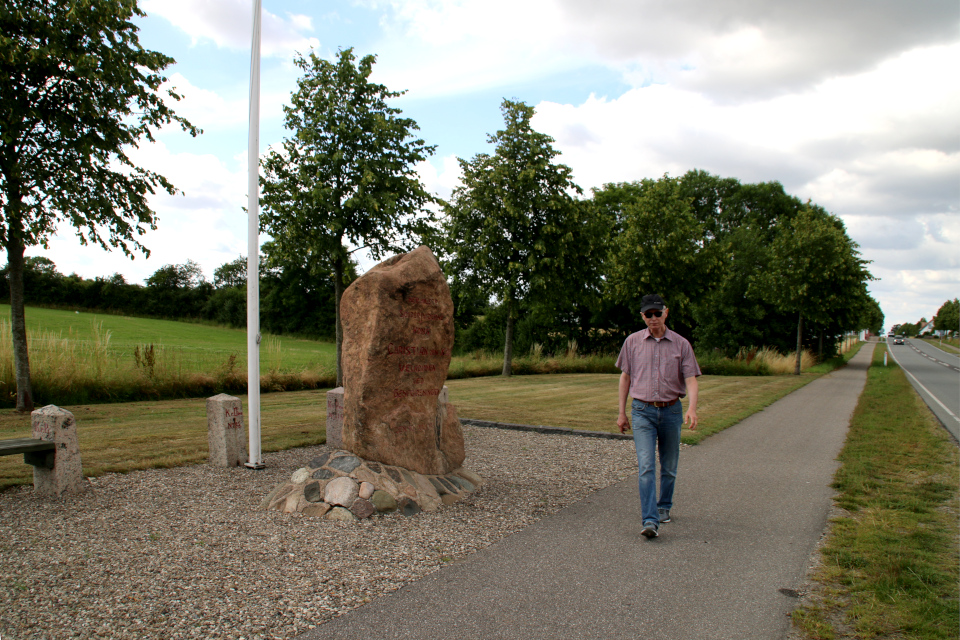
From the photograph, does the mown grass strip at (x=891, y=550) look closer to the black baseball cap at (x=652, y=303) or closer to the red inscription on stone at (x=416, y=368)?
the black baseball cap at (x=652, y=303)

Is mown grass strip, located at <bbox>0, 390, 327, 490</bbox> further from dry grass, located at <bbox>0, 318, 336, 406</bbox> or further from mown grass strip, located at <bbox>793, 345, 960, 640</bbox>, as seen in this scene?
mown grass strip, located at <bbox>793, 345, 960, 640</bbox>

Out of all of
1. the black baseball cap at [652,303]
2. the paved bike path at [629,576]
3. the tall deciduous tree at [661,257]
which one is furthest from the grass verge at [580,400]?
the black baseball cap at [652,303]

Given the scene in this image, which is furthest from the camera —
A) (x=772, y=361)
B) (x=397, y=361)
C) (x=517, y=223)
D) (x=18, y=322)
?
(x=772, y=361)

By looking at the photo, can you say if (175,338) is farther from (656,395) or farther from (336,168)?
(656,395)

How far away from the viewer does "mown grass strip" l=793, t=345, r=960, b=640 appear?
3639 millimetres

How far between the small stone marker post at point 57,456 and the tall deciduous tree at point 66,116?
17.3 feet

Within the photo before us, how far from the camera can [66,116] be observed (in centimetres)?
984

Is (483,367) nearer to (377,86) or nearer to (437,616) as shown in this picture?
(377,86)

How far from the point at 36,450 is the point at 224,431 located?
1944 mm

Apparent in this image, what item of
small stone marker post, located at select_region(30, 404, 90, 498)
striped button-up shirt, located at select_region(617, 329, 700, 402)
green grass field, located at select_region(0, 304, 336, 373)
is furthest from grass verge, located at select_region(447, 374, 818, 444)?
small stone marker post, located at select_region(30, 404, 90, 498)

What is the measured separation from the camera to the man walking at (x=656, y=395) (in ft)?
17.0

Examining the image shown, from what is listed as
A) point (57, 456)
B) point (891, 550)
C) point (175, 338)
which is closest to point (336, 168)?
point (57, 456)

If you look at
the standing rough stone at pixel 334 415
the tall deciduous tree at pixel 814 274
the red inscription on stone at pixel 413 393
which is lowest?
the standing rough stone at pixel 334 415

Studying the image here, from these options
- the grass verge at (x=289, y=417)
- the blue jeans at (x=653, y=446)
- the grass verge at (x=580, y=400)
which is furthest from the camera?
the grass verge at (x=580, y=400)
